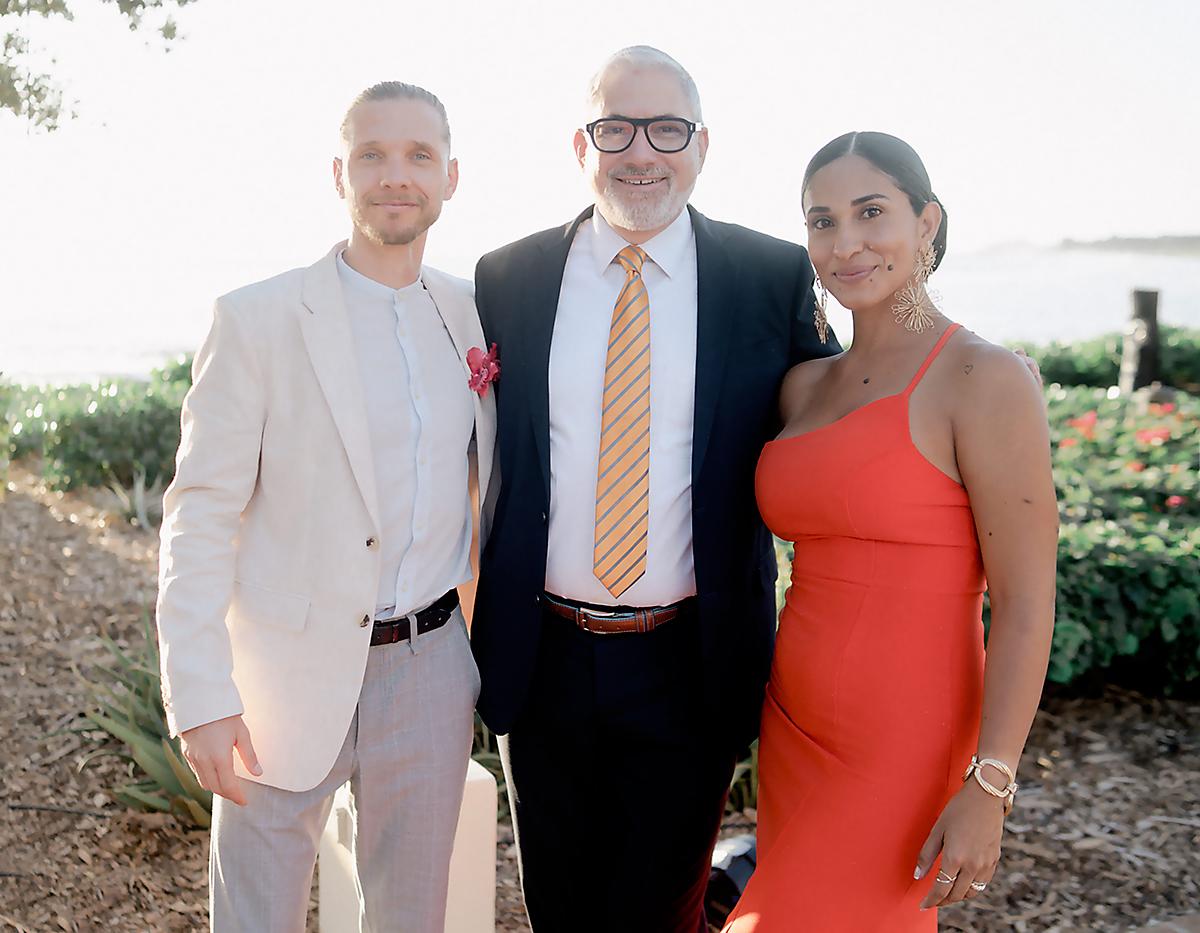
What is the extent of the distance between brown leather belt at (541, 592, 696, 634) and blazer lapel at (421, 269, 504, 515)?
378 millimetres

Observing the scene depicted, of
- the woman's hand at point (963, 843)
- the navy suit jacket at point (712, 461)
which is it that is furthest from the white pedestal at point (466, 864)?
the woman's hand at point (963, 843)

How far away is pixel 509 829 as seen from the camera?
14.9 ft

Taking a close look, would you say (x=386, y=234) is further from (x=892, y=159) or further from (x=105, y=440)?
(x=105, y=440)

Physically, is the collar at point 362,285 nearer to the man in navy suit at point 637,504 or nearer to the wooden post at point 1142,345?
the man in navy suit at point 637,504

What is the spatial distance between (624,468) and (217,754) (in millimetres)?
1206

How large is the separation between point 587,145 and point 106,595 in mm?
4725

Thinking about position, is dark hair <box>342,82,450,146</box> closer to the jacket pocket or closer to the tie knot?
the tie knot

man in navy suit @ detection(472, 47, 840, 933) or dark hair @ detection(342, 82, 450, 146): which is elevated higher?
dark hair @ detection(342, 82, 450, 146)

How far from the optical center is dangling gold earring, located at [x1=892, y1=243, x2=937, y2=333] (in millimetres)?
2765

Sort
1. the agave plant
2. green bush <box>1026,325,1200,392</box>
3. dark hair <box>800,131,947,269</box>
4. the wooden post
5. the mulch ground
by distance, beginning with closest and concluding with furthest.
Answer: dark hair <box>800,131,947,269</box> → the mulch ground → the agave plant → the wooden post → green bush <box>1026,325,1200,392</box>

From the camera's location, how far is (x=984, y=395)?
2455mm

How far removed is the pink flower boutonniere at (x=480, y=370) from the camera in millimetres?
2953

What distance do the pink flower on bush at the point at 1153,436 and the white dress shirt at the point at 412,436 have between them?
5860mm

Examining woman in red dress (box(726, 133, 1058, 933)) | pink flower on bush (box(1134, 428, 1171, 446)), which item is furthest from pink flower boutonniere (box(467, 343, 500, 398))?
pink flower on bush (box(1134, 428, 1171, 446))
